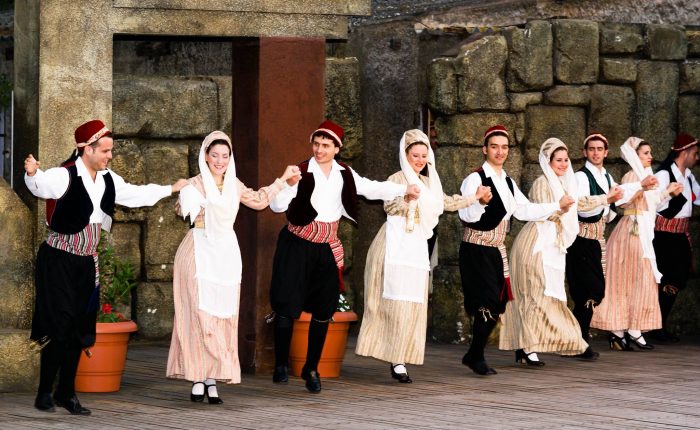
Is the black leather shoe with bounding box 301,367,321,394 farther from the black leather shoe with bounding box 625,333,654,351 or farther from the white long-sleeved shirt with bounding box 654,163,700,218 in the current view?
the white long-sleeved shirt with bounding box 654,163,700,218

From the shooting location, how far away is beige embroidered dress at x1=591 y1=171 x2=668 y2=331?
44.3ft

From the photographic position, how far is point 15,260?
1041 centimetres

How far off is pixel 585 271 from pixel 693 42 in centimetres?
305

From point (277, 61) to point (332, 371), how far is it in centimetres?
223

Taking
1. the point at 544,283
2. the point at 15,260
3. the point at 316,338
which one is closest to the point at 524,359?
the point at 544,283

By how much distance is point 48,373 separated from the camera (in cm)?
934

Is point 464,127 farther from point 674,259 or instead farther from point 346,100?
point 674,259

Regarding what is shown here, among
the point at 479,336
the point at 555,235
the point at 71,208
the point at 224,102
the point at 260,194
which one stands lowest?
the point at 479,336

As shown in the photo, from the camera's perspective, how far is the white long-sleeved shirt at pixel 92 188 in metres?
9.14

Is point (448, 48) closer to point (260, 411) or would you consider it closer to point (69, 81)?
point (69, 81)

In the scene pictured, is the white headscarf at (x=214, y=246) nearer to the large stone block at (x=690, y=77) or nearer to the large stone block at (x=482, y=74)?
the large stone block at (x=482, y=74)

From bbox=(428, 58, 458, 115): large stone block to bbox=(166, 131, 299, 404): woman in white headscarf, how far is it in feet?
13.3

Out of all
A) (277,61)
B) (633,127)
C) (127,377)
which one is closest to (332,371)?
(127,377)

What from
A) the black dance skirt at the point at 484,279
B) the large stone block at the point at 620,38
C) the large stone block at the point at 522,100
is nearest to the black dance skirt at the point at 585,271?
the large stone block at the point at 522,100
